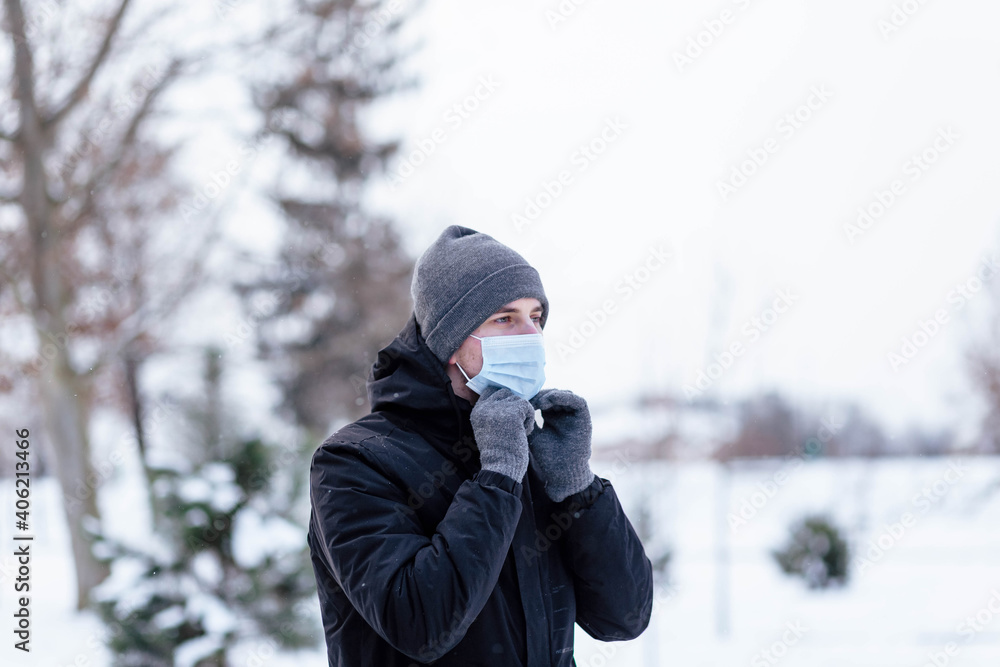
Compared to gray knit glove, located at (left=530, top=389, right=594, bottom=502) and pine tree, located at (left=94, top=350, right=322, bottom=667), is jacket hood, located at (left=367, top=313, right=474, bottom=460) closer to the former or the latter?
gray knit glove, located at (left=530, top=389, right=594, bottom=502)

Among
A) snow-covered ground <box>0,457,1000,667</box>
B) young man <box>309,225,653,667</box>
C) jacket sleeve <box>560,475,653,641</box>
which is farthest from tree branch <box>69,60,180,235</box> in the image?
jacket sleeve <box>560,475,653,641</box>

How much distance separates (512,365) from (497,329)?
0.29 feet

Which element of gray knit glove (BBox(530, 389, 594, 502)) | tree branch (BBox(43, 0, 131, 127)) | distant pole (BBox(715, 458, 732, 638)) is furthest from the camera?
distant pole (BBox(715, 458, 732, 638))

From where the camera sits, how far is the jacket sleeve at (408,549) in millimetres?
1321

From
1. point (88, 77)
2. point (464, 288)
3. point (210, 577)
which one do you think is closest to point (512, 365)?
point (464, 288)

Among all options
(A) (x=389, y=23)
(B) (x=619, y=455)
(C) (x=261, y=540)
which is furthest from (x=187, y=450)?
(A) (x=389, y=23)

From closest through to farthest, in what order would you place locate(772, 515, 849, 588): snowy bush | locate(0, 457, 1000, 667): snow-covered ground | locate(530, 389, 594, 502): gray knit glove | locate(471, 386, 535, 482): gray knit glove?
locate(471, 386, 535, 482): gray knit glove < locate(530, 389, 594, 502): gray knit glove < locate(0, 457, 1000, 667): snow-covered ground < locate(772, 515, 849, 588): snowy bush

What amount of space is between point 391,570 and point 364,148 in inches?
397

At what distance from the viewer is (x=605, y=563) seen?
161cm

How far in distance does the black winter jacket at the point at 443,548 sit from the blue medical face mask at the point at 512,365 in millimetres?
71

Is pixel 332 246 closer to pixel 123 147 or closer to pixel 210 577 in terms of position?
pixel 123 147

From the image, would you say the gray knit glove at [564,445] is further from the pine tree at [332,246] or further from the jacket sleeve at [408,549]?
the pine tree at [332,246]

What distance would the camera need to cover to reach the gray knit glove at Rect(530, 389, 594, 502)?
158 cm

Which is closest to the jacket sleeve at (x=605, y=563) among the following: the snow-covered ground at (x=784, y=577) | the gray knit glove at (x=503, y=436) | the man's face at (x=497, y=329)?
the gray knit glove at (x=503, y=436)
